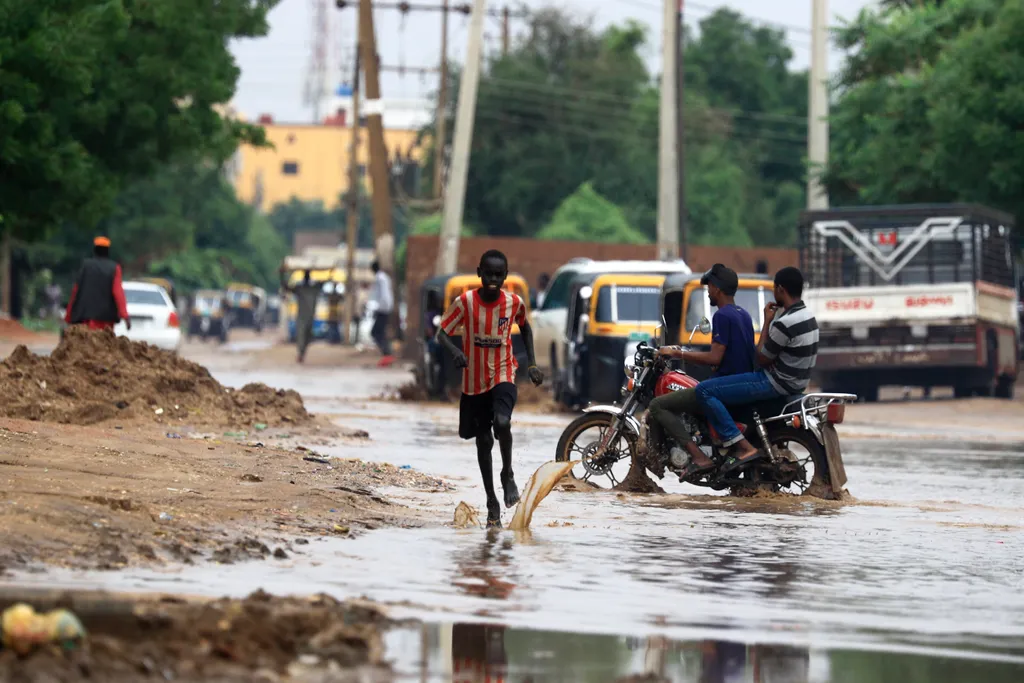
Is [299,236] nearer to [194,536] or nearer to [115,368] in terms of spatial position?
[115,368]

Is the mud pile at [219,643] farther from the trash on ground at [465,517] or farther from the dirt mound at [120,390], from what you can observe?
the dirt mound at [120,390]

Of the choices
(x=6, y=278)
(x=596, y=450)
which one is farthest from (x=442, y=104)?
(x=596, y=450)

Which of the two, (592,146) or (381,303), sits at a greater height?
(592,146)

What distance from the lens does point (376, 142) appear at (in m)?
44.7

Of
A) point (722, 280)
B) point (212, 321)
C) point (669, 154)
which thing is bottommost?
point (212, 321)

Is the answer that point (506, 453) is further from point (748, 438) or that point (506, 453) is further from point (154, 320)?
point (154, 320)

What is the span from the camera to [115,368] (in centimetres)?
2025

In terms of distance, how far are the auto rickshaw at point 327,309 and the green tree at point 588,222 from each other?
264 inches

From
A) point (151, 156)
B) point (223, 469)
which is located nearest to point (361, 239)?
point (151, 156)

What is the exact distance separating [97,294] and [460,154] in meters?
18.3

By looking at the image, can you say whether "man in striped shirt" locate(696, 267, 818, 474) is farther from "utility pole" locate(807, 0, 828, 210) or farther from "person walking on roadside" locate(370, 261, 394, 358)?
"person walking on roadside" locate(370, 261, 394, 358)

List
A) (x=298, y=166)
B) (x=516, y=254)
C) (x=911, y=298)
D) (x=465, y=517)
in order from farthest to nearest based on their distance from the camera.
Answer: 1. (x=298, y=166)
2. (x=516, y=254)
3. (x=911, y=298)
4. (x=465, y=517)

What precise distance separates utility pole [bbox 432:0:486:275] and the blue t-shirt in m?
25.6

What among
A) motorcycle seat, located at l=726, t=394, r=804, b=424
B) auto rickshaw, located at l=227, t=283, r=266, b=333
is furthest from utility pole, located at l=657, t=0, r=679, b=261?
auto rickshaw, located at l=227, t=283, r=266, b=333
